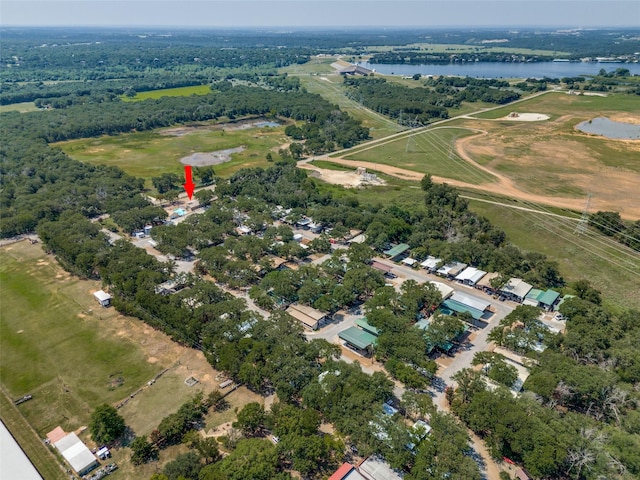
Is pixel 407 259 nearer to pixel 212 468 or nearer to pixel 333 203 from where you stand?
pixel 333 203

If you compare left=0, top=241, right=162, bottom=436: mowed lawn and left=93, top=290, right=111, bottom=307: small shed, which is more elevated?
left=93, top=290, right=111, bottom=307: small shed

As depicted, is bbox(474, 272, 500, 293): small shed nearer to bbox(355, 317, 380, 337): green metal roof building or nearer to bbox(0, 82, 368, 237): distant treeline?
bbox(355, 317, 380, 337): green metal roof building

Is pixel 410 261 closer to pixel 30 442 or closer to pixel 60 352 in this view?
pixel 60 352

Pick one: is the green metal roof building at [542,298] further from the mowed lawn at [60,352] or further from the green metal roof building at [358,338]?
the mowed lawn at [60,352]

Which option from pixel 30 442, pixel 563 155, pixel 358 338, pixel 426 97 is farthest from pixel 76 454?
pixel 426 97

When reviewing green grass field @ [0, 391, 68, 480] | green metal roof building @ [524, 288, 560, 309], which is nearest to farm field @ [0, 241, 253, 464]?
green grass field @ [0, 391, 68, 480]
